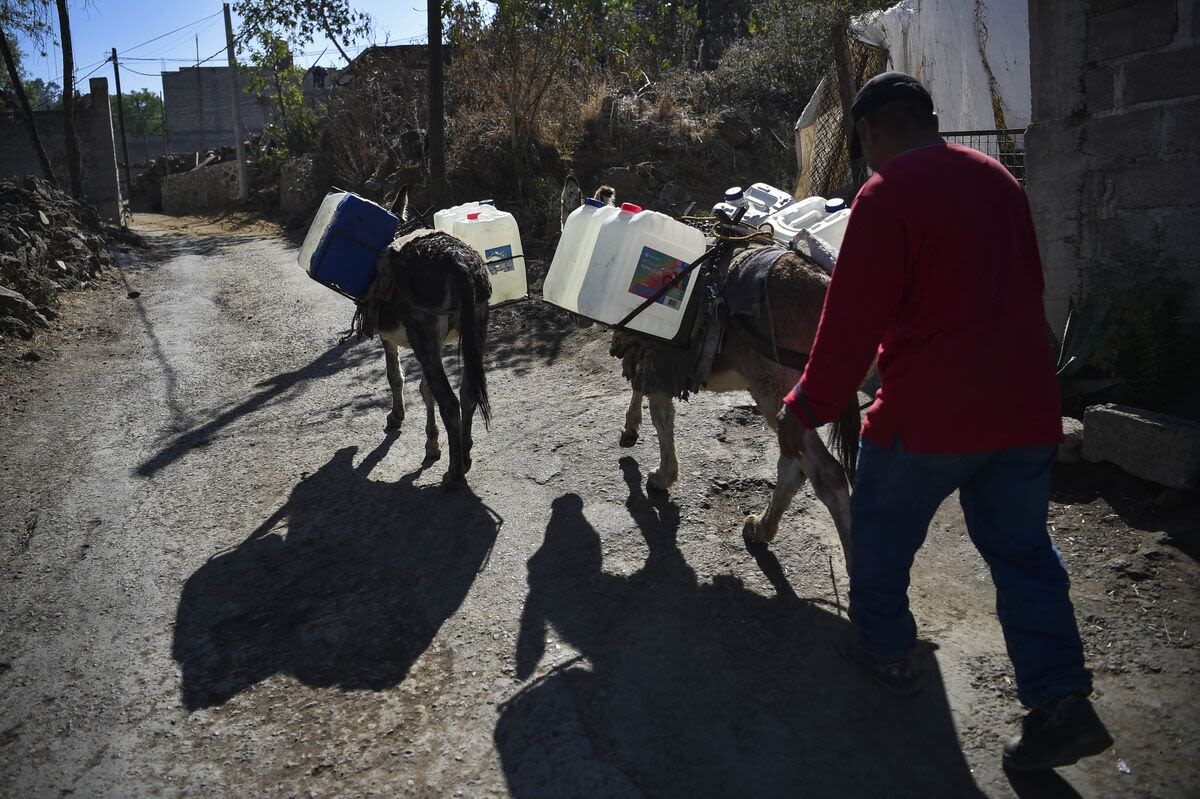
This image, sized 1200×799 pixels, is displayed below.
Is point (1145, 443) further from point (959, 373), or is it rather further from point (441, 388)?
point (441, 388)

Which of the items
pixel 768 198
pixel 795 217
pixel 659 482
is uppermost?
pixel 768 198

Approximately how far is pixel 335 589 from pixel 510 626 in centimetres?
98

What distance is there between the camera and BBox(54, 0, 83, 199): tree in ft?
60.7

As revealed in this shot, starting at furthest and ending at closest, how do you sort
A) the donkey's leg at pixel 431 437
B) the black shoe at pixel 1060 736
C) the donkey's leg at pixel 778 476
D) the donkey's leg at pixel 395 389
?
the donkey's leg at pixel 395 389, the donkey's leg at pixel 431 437, the donkey's leg at pixel 778 476, the black shoe at pixel 1060 736

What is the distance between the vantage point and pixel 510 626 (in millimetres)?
3688

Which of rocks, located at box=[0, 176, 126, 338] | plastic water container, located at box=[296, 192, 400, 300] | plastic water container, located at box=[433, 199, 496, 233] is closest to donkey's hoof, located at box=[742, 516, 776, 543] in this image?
plastic water container, located at box=[296, 192, 400, 300]

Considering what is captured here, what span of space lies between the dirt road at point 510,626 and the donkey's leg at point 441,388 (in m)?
0.17

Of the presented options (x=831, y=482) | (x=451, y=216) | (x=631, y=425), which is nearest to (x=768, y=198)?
(x=631, y=425)

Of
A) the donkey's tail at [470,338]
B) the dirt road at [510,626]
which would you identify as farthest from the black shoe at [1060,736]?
the donkey's tail at [470,338]

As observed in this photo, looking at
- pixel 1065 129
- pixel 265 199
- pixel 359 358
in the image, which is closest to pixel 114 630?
pixel 359 358

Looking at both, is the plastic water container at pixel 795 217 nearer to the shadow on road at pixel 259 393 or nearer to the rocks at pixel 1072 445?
the rocks at pixel 1072 445

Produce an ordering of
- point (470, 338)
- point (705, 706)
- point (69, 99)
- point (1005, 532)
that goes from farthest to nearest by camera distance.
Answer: point (69, 99)
point (470, 338)
point (705, 706)
point (1005, 532)

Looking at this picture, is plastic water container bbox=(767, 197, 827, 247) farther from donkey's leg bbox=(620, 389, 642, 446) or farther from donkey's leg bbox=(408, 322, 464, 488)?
donkey's leg bbox=(408, 322, 464, 488)

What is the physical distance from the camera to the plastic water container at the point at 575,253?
4270 millimetres
